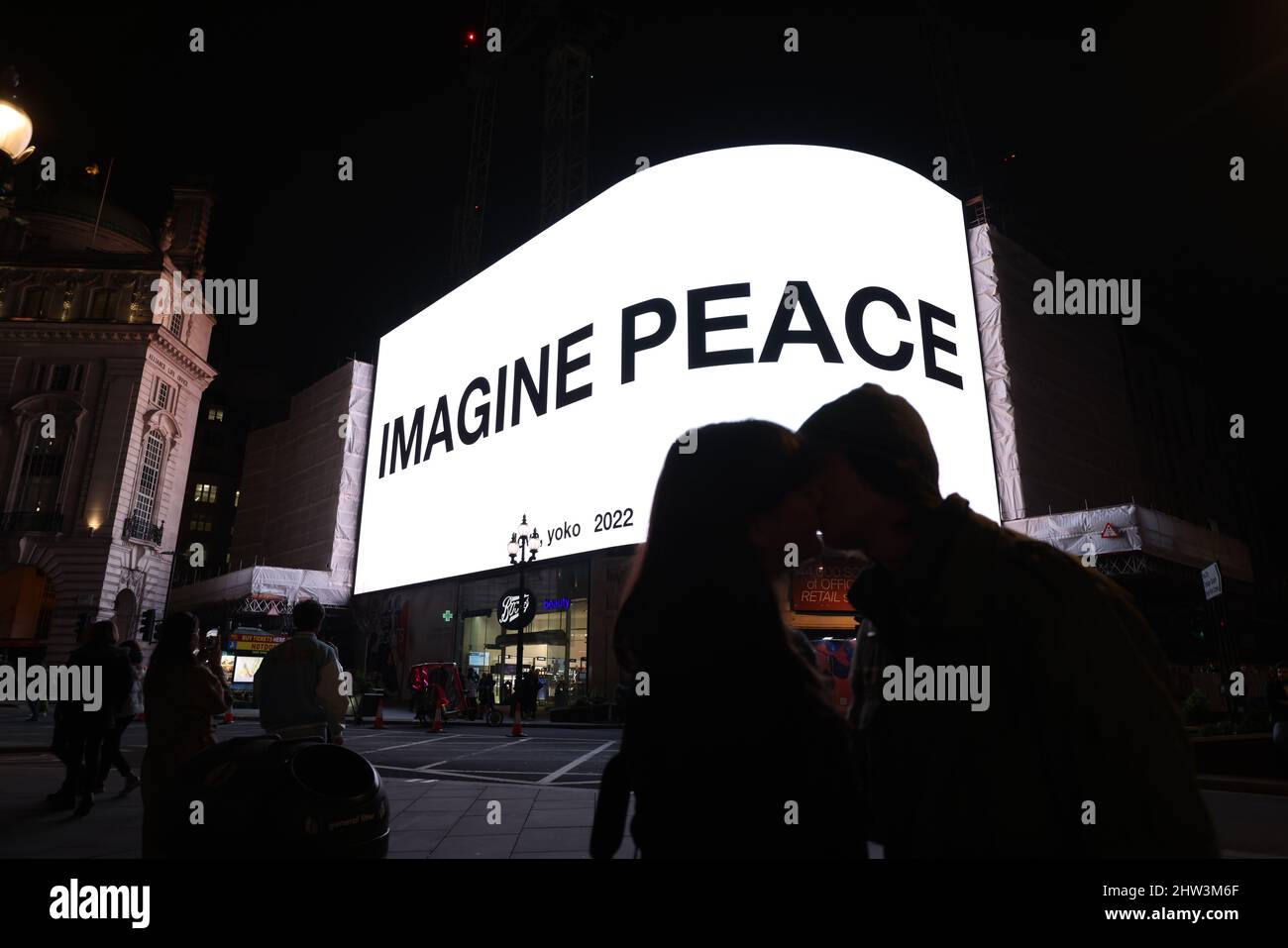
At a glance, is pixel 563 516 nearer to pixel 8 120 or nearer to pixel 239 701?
pixel 239 701

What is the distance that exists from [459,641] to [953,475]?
2455cm

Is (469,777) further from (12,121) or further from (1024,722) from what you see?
(1024,722)

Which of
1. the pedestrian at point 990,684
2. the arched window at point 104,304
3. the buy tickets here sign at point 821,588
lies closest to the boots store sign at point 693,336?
the buy tickets here sign at point 821,588

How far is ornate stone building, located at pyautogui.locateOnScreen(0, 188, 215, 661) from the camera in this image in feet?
117

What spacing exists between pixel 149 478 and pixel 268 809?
4477 cm

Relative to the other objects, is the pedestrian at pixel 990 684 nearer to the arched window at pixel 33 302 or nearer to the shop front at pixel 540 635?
the shop front at pixel 540 635

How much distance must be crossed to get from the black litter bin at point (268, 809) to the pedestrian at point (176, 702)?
1.75m

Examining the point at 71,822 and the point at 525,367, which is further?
the point at 525,367

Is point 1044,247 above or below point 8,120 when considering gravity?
above

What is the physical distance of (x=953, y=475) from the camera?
2033 cm

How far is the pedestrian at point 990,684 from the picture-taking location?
4.19ft

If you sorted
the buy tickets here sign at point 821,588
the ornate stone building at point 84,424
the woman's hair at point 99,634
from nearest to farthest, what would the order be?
the woman's hair at point 99,634, the buy tickets here sign at point 821,588, the ornate stone building at point 84,424
